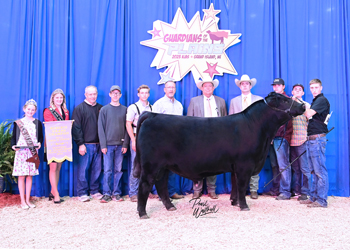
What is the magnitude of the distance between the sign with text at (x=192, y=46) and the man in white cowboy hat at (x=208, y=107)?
45 cm

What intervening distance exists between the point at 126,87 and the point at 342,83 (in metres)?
3.62

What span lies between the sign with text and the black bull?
1.48m

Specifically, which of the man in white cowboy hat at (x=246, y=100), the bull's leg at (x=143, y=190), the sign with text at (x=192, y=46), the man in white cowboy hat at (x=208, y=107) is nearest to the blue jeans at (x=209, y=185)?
the man in white cowboy hat at (x=208, y=107)

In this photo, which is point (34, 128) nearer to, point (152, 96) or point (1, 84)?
point (1, 84)

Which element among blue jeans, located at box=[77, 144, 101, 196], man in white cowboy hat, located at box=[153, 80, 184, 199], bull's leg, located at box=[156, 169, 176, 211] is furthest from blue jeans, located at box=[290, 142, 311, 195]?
blue jeans, located at box=[77, 144, 101, 196]

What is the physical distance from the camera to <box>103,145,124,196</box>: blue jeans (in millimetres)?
4230

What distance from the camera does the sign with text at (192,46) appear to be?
4699mm

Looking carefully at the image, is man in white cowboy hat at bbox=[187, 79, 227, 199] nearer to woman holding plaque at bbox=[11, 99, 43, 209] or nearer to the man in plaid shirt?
the man in plaid shirt

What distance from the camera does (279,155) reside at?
4.21m

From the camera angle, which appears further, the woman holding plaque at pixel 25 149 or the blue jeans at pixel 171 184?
the blue jeans at pixel 171 184

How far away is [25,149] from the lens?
382 cm

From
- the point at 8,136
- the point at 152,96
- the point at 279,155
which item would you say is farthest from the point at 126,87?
the point at 279,155
